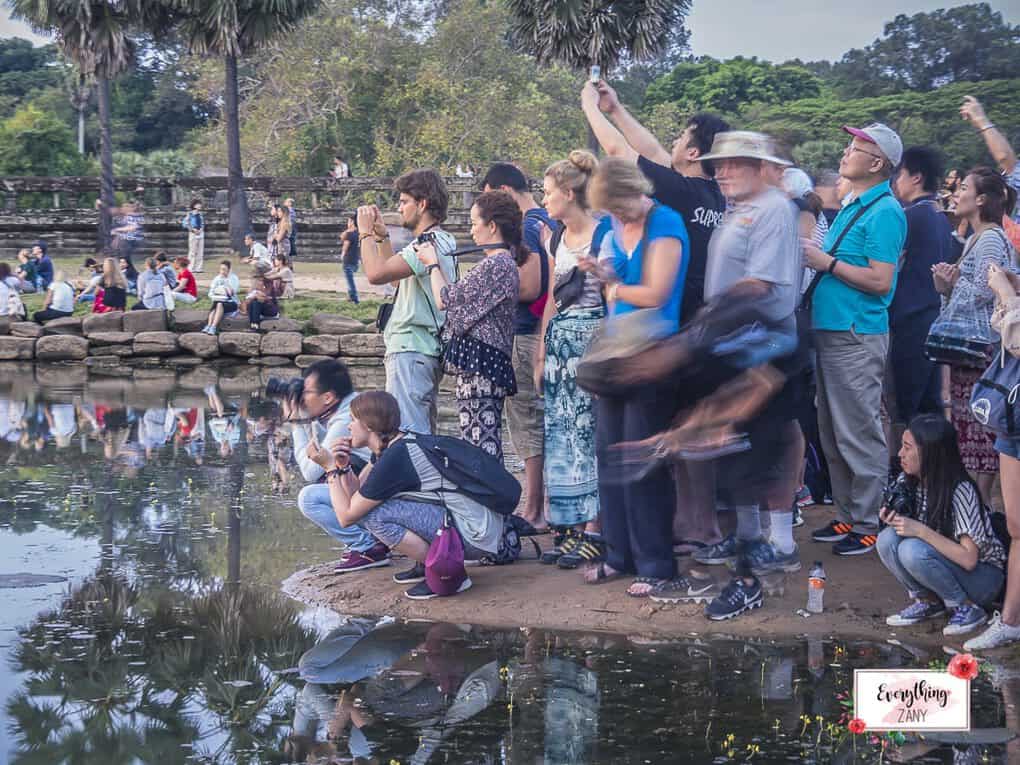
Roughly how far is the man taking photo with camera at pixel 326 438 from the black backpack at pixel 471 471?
605mm

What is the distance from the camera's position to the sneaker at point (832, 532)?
6.52 m

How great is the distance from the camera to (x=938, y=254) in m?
6.84

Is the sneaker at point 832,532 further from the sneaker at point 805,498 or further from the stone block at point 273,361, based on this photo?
the stone block at point 273,361

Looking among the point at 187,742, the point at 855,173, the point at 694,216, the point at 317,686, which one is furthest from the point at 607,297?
the point at 187,742

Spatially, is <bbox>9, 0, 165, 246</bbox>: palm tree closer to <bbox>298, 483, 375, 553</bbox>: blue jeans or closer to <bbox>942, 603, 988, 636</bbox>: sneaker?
<bbox>298, 483, 375, 553</bbox>: blue jeans

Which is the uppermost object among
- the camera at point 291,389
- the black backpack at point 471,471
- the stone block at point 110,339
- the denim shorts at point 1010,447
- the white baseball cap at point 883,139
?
the white baseball cap at point 883,139

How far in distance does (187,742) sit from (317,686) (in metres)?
0.64

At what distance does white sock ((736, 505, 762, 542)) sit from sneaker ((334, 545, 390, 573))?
→ 1.85 meters

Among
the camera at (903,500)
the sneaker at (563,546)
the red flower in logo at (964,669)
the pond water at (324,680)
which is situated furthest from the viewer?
the sneaker at (563,546)

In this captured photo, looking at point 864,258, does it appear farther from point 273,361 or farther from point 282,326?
point 282,326

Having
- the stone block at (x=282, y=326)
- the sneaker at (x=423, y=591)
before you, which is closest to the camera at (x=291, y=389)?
the sneaker at (x=423, y=591)

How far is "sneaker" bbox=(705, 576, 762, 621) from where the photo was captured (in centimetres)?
551

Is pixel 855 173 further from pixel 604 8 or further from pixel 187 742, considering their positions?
pixel 604 8

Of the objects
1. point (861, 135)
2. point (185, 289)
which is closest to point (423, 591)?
point (861, 135)
